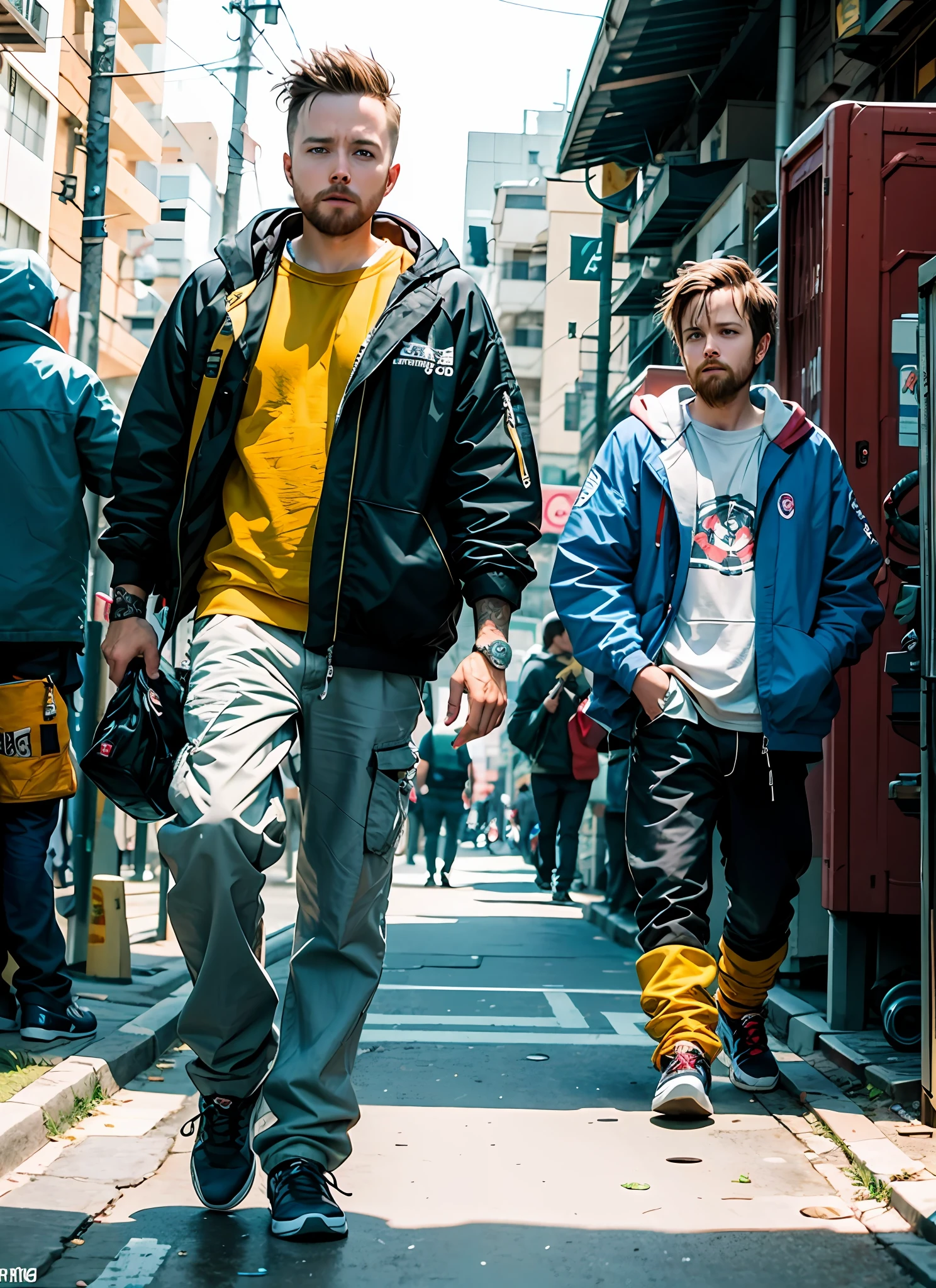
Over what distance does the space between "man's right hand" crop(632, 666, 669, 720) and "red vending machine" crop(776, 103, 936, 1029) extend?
4.09 ft

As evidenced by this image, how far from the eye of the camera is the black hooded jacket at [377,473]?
3443 millimetres

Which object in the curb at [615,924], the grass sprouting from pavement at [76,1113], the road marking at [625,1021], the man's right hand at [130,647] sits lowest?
the curb at [615,924]

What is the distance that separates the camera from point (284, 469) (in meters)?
3.50

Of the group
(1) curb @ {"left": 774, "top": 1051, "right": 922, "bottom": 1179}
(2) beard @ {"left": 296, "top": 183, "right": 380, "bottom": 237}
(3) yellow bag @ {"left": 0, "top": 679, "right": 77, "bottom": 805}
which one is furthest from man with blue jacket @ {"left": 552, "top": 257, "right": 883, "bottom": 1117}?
(3) yellow bag @ {"left": 0, "top": 679, "right": 77, "bottom": 805}

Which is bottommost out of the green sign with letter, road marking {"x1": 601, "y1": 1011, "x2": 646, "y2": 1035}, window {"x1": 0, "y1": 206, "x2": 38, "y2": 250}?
road marking {"x1": 601, "y1": 1011, "x2": 646, "y2": 1035}

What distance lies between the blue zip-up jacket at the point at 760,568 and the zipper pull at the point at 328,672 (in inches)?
50.5

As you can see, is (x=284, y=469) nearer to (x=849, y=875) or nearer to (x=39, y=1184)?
(x=39, y=1184)

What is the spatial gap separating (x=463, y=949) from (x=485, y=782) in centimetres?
8545

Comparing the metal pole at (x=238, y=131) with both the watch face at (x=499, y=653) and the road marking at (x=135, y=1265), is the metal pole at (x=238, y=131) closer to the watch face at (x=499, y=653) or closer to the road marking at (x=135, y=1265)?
the watch face at (x=499, y=653)

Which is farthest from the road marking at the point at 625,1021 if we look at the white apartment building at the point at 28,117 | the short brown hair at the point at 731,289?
the white apartment building at the point at 28,117

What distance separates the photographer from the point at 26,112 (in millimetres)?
10258

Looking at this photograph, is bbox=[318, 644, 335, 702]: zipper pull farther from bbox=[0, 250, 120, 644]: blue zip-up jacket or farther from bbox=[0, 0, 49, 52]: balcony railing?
bbox=[0, 0, 49, 52]: balcony railing

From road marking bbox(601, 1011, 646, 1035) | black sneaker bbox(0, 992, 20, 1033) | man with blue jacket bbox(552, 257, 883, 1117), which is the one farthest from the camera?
road marking bbox(601, 1011, 646, 1035)

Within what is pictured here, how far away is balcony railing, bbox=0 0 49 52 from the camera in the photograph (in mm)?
8602
